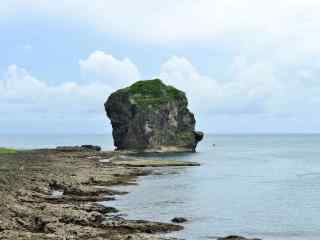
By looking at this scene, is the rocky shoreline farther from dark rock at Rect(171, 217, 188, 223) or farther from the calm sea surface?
the calm sea surface

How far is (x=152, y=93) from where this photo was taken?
7013 inches

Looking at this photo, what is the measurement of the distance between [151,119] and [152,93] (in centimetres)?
1249

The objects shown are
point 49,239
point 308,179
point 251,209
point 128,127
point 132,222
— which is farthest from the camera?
point 128,127

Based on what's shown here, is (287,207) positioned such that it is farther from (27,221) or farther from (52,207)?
(27,221)

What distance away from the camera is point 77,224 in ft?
122

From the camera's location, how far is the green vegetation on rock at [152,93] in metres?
172

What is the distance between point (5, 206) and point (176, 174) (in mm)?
53595

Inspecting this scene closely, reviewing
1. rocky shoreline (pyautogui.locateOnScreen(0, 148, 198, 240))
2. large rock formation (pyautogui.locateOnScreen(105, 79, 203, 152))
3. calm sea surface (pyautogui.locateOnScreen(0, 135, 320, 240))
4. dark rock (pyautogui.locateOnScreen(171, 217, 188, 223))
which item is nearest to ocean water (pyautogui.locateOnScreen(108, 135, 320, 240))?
calm sea surface (pyautogui.locateOnScreen(0, 135, 320, 240))

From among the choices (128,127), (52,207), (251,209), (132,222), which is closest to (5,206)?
(52,207)

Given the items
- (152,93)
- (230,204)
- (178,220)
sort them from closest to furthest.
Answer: (178,220) < (230,204) < (152,93)

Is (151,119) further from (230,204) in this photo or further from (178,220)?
(178,220)

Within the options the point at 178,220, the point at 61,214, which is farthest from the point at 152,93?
the point at 61,214

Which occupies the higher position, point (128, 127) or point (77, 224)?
point (128, 127)

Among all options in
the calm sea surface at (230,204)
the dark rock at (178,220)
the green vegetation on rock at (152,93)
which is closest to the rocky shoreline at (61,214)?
the dark rock at (178,220)
